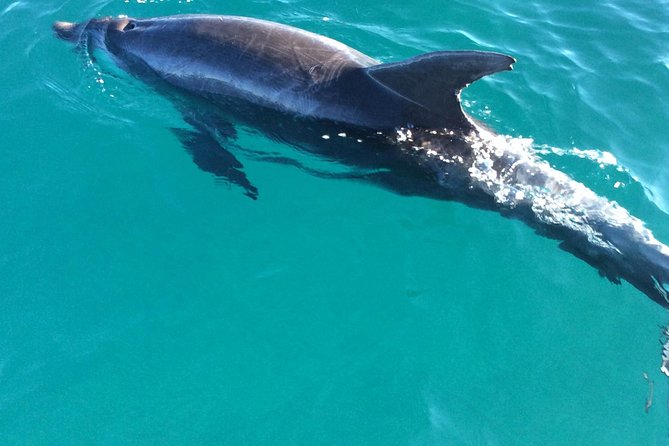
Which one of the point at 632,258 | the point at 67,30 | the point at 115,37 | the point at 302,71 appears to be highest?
the point at 302,71

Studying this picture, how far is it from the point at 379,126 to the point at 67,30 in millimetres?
6717

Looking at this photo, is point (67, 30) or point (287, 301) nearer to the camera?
point (287, 301)

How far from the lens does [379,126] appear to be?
7707 mm

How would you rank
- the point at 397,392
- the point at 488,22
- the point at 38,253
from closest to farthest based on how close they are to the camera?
1. the point at 397,392
2. the point at 38,253
3. the point at 488,22

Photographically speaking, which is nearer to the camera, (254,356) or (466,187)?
(254,356)

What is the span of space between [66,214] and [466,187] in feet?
18.6

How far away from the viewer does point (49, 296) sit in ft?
25.1

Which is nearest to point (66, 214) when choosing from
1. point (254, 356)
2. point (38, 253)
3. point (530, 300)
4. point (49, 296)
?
point (38, 253)

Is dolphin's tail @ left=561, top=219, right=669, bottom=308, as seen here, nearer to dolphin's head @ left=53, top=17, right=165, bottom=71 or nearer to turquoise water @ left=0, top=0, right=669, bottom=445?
turquoise water @ left=0, top=0, right=669, bottom=445

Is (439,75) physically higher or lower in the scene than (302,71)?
higher

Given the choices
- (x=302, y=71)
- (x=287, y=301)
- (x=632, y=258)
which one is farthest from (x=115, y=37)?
(x=632, y=258)

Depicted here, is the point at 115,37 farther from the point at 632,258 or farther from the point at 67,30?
the point at 632,258

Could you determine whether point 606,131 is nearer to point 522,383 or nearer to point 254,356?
point 522,383

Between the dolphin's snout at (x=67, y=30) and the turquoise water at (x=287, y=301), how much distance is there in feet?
2.40
